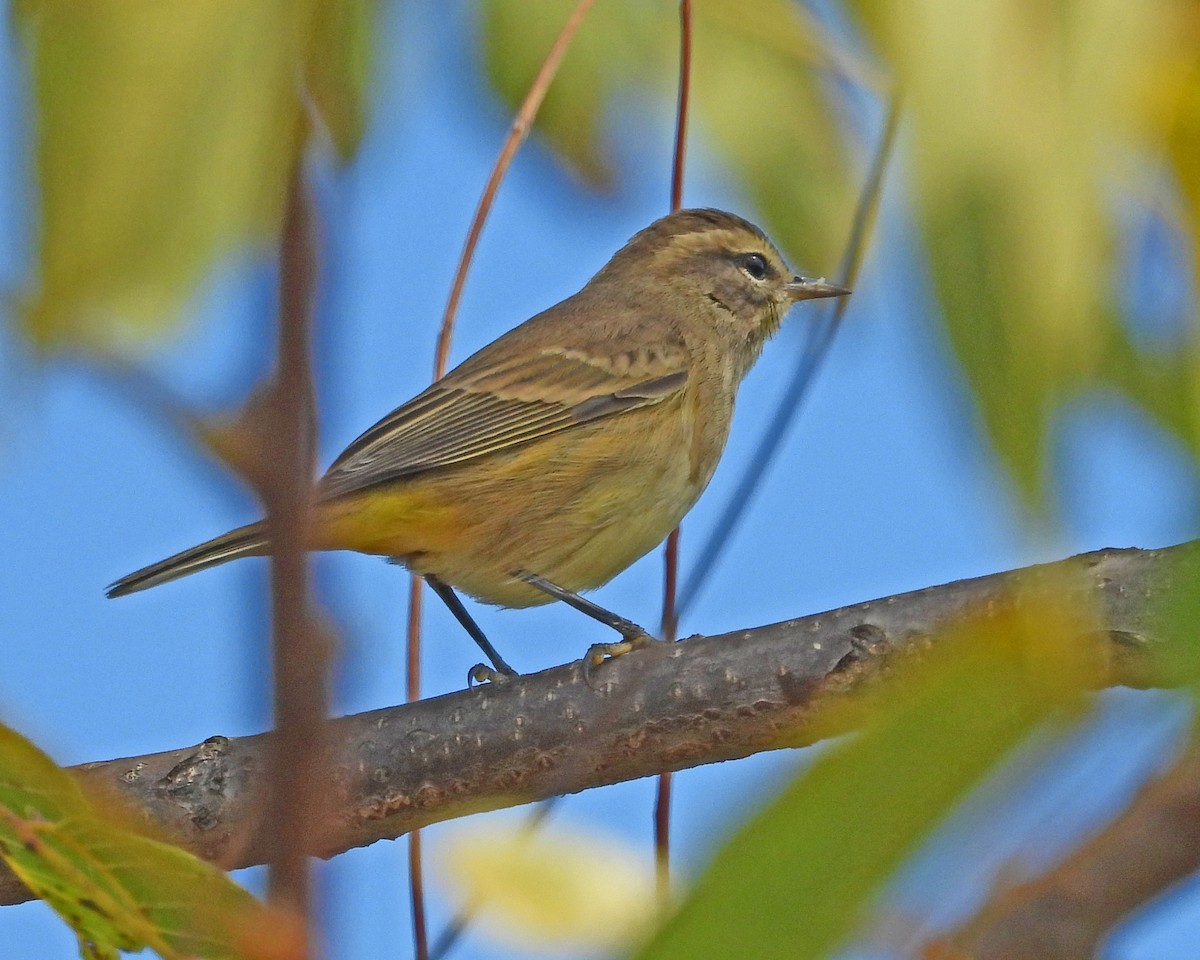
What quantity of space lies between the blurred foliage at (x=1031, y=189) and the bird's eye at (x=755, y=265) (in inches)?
176

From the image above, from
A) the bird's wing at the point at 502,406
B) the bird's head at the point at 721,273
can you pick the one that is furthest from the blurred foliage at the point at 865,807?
the bird's head at the point at 721,273

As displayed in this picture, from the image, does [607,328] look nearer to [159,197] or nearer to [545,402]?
[545,402]

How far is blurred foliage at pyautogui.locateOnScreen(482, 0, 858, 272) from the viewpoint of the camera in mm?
2213

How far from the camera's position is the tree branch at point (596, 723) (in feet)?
8.32

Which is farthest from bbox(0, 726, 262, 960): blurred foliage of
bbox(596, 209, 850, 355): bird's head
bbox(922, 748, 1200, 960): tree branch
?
bbox(596, 209, 850, 355): bird's head

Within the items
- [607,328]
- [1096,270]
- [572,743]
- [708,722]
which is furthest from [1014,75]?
[607,328]

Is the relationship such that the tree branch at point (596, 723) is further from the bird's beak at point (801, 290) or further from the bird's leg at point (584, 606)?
the bird's beak at point (801, 290)

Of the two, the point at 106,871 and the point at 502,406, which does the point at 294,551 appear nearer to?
the point at 106,871

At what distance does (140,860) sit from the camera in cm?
127

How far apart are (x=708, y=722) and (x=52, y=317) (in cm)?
190

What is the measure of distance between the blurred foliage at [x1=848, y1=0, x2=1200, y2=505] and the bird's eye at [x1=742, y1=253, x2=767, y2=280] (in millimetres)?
4467

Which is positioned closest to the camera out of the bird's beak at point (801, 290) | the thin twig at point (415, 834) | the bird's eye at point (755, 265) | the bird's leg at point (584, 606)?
the thin twig at point (415, 834)

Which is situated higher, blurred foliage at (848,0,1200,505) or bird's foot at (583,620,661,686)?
bird's foot at (583,620,661,686)

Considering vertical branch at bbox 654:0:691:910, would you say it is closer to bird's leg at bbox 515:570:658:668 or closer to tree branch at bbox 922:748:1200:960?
tree branch at bbox 922:748:1200:960
